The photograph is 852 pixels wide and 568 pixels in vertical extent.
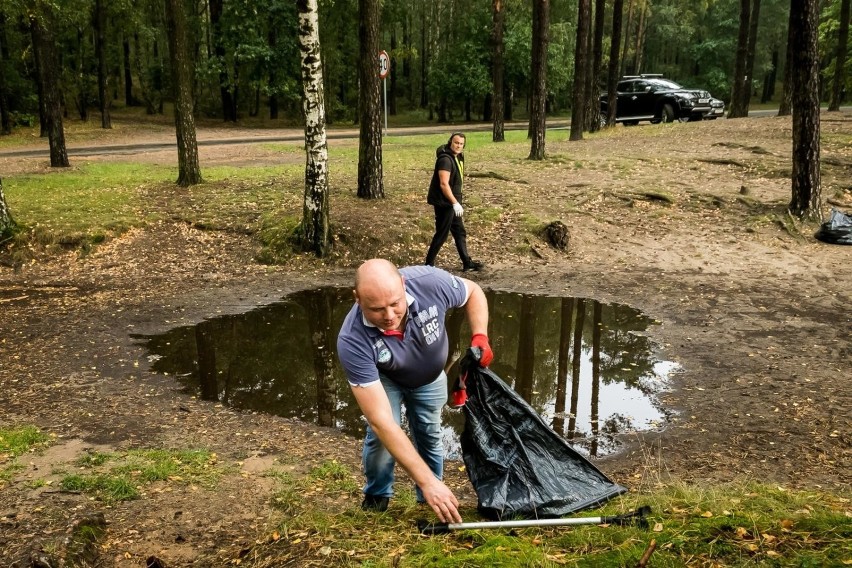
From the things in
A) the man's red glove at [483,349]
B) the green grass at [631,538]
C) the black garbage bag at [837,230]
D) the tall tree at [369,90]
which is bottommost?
the green grass at [631,538]

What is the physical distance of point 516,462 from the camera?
3.45 meters

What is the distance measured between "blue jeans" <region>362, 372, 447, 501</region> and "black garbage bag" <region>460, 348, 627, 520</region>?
180mm

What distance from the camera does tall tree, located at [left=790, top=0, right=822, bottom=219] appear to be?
1121cm

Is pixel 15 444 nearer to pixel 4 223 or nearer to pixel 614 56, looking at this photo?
pixel 4 223

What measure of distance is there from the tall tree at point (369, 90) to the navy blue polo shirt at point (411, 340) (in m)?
9.46

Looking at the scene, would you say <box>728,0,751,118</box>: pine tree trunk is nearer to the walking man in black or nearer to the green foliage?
the walking man in black

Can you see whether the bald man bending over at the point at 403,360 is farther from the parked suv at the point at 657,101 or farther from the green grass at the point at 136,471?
the parked suv at the point at 657,101

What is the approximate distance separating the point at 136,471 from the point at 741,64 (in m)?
24.4

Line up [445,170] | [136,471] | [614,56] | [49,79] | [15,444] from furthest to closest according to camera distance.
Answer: [614,56]
[49,79]
[445,170]
[15,444]
[136,471]

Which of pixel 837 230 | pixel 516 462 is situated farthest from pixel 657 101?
pixel 516 462

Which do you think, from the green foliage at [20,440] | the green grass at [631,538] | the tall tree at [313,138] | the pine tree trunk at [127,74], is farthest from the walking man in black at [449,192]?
the pine tree trunk at [127,74]

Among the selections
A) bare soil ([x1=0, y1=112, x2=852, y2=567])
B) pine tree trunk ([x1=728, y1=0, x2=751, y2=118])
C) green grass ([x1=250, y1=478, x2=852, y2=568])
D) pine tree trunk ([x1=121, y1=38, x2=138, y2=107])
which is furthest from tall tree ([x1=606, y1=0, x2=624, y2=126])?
pine tree trunk ([x1=121, y1=38, x2=138, y2=107])

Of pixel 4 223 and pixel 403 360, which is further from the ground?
pixel 403 360

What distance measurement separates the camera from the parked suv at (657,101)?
26922mm
